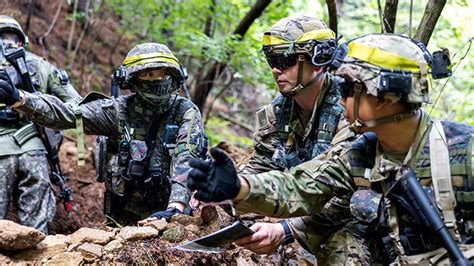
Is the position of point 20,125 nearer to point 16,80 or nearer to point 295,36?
point 16,80

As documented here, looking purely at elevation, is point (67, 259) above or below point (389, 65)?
below

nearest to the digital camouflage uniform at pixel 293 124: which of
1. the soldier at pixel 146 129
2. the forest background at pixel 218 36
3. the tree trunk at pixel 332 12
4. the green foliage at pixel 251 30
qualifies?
the soldier at pixel 146 129

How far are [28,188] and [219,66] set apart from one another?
452 cm

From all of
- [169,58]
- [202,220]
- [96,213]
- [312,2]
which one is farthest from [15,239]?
[312,2]

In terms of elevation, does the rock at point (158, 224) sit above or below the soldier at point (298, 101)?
below

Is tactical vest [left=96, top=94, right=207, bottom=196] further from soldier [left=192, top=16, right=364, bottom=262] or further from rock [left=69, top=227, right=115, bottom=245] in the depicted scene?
rock [left=69, top=227, right=115, bottom=245]

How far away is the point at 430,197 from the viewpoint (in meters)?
2.87

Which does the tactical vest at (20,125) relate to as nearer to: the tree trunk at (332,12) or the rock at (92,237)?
the rock at (92,237)

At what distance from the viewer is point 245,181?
8.96 feet

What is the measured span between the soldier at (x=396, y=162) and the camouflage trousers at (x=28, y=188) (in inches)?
144

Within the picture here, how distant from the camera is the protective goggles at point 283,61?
14.0 ft

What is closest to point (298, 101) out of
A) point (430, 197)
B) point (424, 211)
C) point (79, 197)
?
point (430, 197)

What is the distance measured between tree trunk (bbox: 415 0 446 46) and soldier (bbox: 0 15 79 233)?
3.99 m

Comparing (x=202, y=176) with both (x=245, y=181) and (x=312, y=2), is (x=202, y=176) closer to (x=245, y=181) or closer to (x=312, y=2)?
(x=245, y=181)
